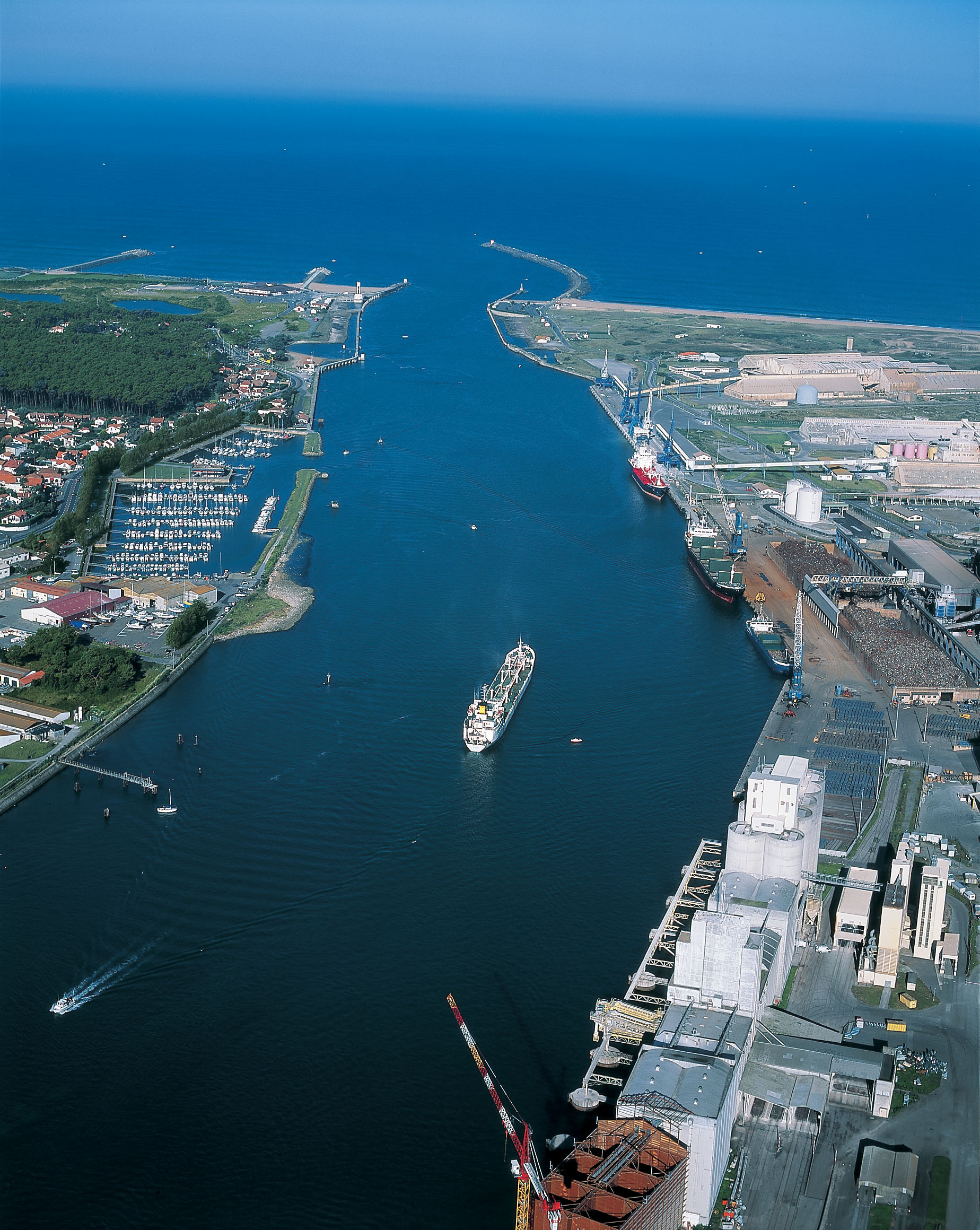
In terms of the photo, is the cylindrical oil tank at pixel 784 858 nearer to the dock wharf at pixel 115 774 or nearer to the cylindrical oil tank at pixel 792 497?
the dock wharf at pixel 115 774

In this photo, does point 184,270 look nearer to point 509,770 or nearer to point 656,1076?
point 509,770

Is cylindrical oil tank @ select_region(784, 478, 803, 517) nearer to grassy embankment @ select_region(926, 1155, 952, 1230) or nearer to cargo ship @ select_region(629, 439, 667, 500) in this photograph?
cargo ship @ select_region(629, 439, 667, 500)

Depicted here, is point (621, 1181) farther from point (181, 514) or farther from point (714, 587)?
point (181, 514)

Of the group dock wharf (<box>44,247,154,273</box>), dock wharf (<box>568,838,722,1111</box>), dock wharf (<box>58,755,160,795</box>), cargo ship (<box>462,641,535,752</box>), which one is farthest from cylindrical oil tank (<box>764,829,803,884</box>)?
dock wharf (<box>44,247,154,273</box>)

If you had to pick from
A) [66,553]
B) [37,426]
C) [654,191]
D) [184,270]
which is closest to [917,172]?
[654,191]

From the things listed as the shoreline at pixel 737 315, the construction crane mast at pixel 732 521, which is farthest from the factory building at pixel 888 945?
the shoreline at pixel 737 315

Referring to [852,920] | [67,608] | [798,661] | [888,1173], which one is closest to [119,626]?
[67,608]
